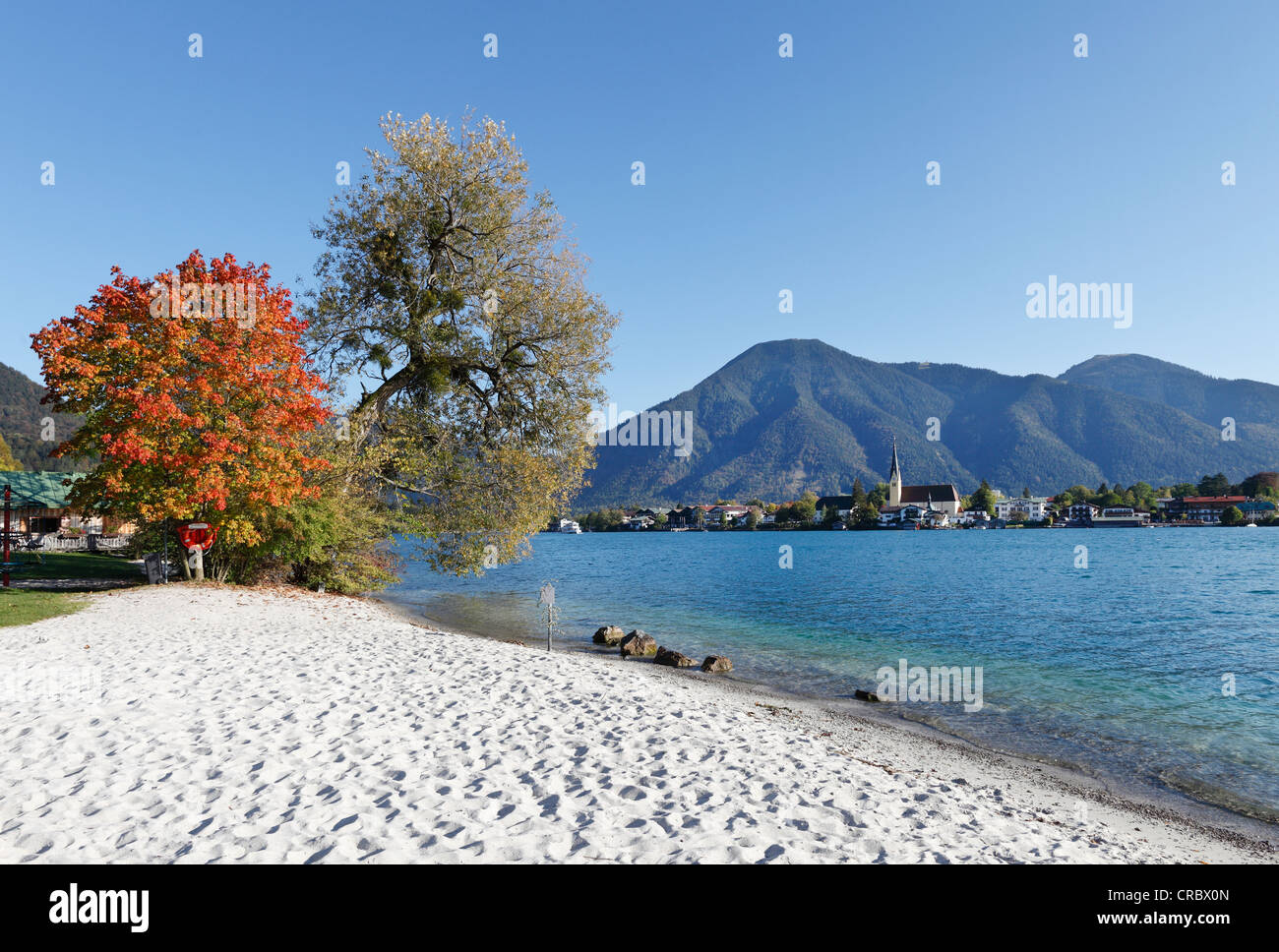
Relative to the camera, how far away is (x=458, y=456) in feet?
80.0

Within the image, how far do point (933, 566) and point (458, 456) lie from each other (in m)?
46.9

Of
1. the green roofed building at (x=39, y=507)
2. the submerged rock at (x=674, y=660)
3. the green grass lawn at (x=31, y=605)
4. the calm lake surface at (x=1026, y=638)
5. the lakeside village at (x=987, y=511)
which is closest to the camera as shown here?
the calm lake surface at (x=1026, y=638)

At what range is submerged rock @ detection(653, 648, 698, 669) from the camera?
56.0ft

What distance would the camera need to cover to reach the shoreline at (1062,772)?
8164 millimetres

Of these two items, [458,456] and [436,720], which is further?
[458,456]

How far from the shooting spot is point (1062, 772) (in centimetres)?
991

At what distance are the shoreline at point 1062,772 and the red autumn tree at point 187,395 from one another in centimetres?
1245

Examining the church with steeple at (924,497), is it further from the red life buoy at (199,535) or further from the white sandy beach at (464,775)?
the white sandy beach at (464,775)

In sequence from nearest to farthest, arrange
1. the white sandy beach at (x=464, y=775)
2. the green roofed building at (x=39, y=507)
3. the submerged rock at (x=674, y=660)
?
the white sandy beach at (x=464, y=775)
the submerged rock at (x=674, y=660)
the green roofed building at (x=39, y=507)

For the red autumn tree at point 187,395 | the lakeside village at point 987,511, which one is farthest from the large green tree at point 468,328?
the lakeside village at point 987,511

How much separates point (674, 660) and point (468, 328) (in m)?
13.7
